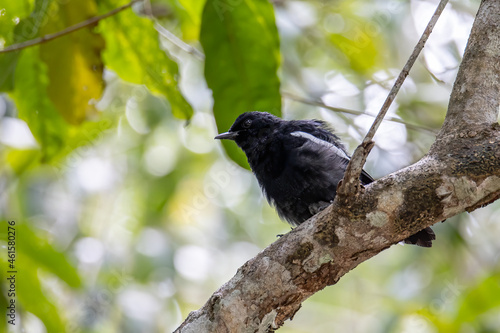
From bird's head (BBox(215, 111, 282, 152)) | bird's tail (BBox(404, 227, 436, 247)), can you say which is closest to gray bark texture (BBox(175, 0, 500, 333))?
bird's tail (BBox(404, 227, 436, 247))

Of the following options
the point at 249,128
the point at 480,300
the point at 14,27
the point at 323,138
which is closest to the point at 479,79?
the point at 323,138

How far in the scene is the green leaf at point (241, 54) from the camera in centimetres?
381

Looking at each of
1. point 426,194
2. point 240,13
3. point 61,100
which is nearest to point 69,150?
point 61,100

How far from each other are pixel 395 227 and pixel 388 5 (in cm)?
433

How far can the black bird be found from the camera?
395cm

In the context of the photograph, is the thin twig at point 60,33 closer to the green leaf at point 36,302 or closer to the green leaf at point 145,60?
the green leaf at point 145,60

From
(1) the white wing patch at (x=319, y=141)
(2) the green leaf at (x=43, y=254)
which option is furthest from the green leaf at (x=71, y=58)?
(1) the white wing patch at (x=319, y=141)

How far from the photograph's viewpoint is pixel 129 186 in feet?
26.4

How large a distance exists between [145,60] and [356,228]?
2.18m

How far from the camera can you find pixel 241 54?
12.7 ft

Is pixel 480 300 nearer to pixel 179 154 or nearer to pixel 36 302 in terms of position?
pixel 36 302

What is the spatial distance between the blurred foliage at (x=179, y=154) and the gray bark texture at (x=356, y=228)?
1404 millimetres

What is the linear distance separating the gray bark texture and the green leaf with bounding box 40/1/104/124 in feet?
6.37

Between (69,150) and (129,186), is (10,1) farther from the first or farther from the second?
(129,186)
